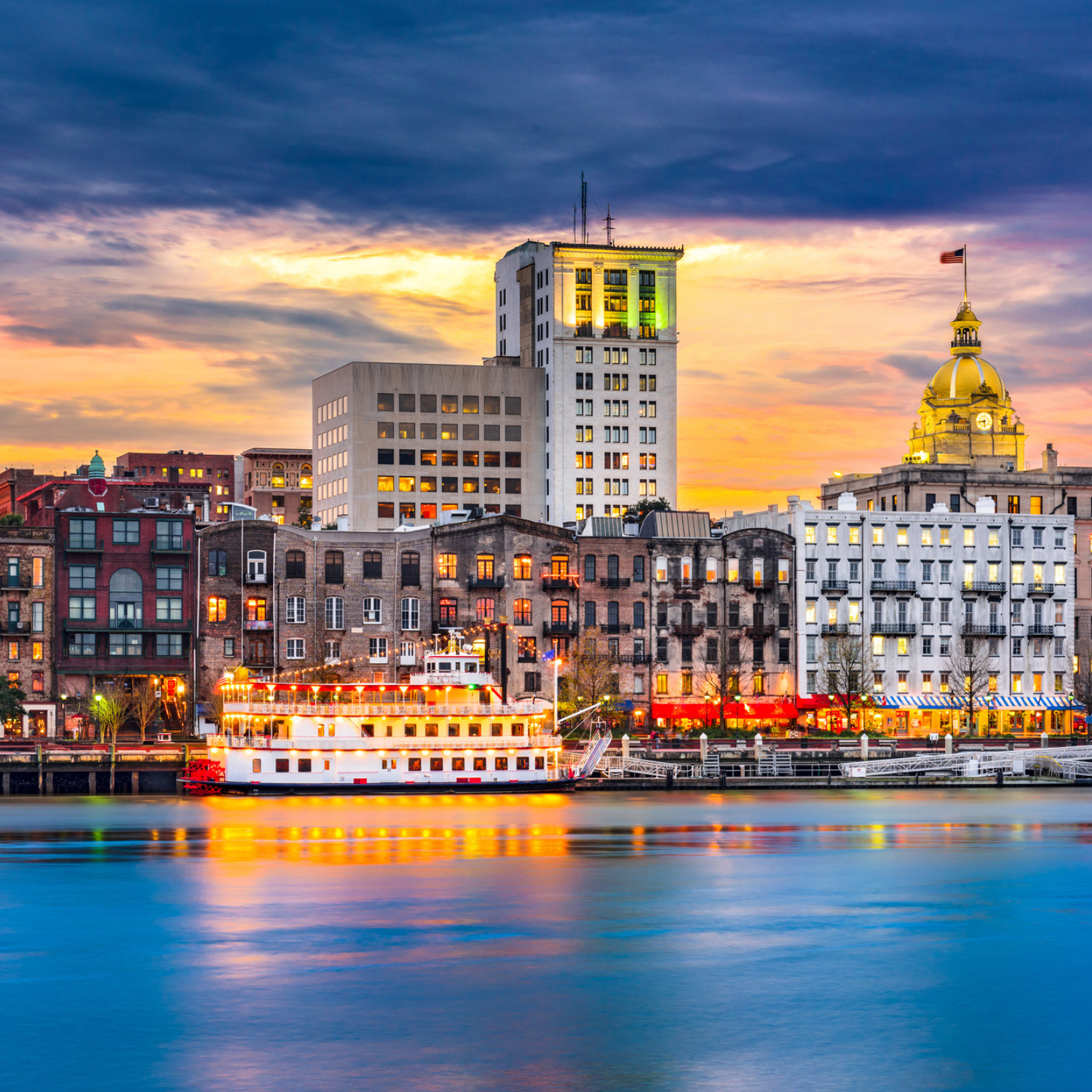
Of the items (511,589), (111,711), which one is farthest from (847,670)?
(111,711)

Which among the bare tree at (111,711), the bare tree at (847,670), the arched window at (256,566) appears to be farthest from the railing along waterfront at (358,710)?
the bare tree at (847,670)

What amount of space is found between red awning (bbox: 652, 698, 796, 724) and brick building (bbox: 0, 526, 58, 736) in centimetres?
4506

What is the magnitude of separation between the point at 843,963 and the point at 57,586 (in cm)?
8706

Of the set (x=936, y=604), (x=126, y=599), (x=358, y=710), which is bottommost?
(x=358, y=710)

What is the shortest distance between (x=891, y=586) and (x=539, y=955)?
97.7 m

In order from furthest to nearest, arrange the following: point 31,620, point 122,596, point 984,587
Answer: point 984,587 < point 122,596 < point 31,620

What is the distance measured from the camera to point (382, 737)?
105812mm

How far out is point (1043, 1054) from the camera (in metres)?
41.9

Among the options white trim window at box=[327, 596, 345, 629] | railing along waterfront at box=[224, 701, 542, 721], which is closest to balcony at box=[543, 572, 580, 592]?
white trim window at box=[327, 596, 345, 629]

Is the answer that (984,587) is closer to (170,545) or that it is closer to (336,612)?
(336,612)

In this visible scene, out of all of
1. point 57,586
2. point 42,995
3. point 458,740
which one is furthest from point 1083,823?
point 57,586

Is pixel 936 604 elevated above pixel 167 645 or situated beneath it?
elevated above

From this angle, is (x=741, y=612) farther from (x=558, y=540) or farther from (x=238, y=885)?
(x=238, y=885)

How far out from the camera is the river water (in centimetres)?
4053
